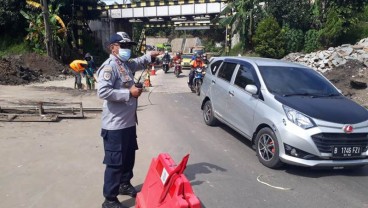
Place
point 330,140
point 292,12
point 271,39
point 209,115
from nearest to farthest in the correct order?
1. point 330,140
2. point 209,115
3. point 271,39
4. point 292,12

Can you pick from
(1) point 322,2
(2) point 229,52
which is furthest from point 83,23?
(1) point 322,2

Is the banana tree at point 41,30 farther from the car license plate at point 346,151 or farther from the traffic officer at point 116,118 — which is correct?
the car license plate at point 346,151

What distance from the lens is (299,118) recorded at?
534cm

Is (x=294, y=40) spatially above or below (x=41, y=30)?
below

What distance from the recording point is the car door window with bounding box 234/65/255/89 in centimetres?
672

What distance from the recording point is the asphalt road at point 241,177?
468cm

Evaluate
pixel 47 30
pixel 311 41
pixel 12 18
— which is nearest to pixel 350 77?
pixel 311 41

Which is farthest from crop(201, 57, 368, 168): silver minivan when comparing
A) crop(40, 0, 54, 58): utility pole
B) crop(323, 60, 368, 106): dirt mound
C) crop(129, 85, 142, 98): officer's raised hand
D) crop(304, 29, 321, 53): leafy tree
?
crop(304, 29, 321, 53): leafy tree

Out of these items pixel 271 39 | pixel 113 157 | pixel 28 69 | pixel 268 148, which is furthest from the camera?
pixel 271 39

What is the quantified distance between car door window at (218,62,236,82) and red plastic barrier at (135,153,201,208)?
415 centimetres

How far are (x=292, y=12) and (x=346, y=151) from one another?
2714cm

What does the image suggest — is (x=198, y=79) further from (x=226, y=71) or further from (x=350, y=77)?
(x=226, y=71)

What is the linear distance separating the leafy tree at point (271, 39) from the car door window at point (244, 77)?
22.7 metres

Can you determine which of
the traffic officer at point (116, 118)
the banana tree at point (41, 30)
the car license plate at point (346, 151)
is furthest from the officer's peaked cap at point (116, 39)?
the banana tree at point (41, 30)
